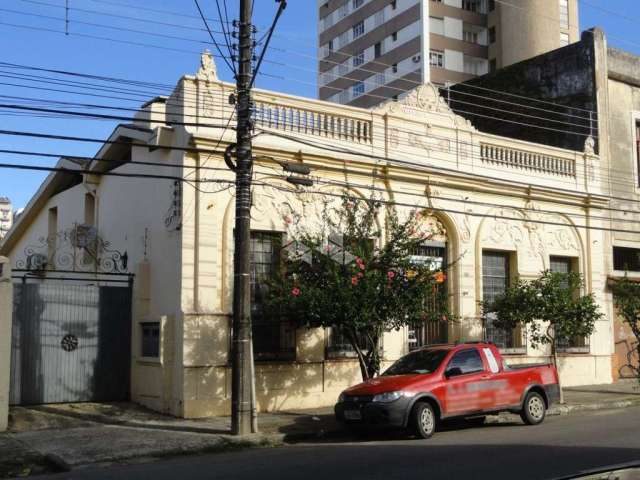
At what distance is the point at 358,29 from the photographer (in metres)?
63.1

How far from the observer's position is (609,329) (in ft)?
75.3

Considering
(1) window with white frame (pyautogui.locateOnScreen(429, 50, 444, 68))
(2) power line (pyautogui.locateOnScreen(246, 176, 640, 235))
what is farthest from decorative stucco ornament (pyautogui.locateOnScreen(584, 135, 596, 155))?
(1) window with white frame (pyautogui.locateOnScreen(429, 50, 444, 68))

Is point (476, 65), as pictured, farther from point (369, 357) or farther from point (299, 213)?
point (369, 357)

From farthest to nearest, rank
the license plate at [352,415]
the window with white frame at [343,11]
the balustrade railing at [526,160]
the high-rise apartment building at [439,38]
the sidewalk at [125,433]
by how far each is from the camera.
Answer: the window with white frame at [343,11], the high-rise apartment building at [439,38], the balustrade railing at [526,160], the license plate at [352,415], the sidewalk at [125,433]

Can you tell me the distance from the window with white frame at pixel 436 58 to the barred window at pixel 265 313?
43231mm

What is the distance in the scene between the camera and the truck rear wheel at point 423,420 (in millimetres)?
12258

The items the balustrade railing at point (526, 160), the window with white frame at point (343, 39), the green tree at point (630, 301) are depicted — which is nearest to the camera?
the green tree at point (630, 301)

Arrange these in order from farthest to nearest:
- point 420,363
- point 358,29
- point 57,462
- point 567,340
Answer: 1. point 358,29
2. point 567,340
3. point 420,363
4. point 57,462

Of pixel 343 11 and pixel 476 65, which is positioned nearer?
pixel 476 65

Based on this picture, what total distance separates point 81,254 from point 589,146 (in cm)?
1558

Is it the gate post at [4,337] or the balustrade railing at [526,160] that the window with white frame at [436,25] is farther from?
the gate post at [4,337]

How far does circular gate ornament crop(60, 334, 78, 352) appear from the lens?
16.1 m

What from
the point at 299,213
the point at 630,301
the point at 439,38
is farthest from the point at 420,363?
the point at 439,38

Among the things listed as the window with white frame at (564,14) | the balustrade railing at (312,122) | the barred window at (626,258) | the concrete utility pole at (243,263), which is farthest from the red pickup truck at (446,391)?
the window with white frame at (564,14)
